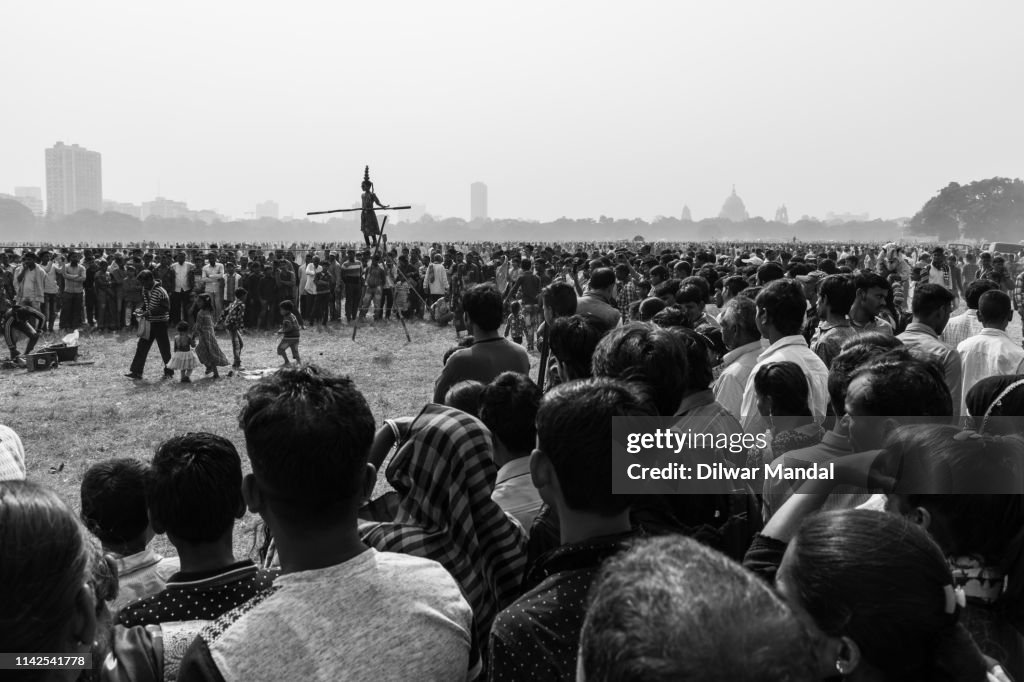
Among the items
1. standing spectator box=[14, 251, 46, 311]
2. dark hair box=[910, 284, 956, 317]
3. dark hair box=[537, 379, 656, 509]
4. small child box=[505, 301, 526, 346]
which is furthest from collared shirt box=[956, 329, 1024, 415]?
standing spectator box=[14, 251, 46, 311]

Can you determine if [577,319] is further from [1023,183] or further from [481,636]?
[1023,183]

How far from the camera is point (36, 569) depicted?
142cm

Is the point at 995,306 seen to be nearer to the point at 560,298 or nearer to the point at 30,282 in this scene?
the point at 560,298

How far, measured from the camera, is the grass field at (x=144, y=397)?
300 inches

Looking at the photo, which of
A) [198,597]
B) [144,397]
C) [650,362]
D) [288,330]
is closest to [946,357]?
[650,362]

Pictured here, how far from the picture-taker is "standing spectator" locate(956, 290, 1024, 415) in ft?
15.7

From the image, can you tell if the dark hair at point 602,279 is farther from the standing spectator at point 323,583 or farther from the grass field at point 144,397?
the standing spectator at point 323,583

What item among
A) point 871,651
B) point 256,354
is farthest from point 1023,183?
point 871,651

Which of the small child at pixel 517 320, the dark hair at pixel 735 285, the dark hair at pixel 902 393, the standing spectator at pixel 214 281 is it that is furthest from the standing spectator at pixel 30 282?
the dark hair at pixel 902 393

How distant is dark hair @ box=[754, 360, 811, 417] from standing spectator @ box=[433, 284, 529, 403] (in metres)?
1.65

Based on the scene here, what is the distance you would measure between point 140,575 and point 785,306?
3.33 m

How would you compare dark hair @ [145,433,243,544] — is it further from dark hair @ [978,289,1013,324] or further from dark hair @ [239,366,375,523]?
dark hair @ [978,289,1013,324]

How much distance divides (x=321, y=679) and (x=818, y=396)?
3.03 meters

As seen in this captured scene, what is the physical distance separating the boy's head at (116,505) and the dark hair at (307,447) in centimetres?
133
